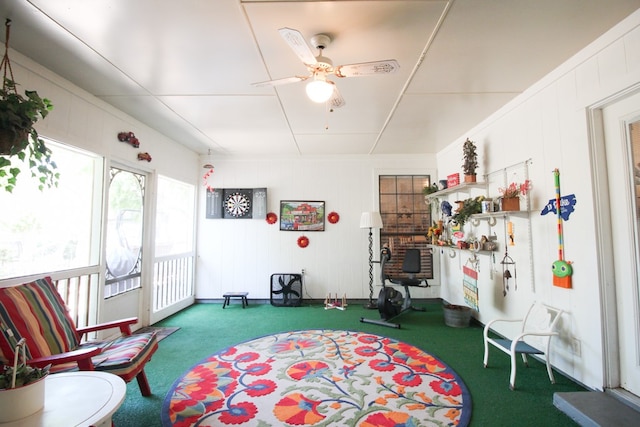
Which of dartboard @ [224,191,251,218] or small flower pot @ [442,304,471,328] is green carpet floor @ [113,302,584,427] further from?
dartboard @ [224,191,251,218]

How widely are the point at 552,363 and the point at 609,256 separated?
118cm

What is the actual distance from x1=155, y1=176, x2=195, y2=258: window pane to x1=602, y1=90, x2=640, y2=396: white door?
501 centimetres

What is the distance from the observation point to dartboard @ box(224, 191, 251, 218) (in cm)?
519

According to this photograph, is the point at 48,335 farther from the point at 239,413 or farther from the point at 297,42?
the point at 297,42

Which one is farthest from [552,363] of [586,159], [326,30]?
[326,30]

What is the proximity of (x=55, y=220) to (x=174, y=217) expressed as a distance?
6.62ft

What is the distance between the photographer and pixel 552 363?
2.66 metres

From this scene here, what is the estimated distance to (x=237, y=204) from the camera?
5199 millimetres

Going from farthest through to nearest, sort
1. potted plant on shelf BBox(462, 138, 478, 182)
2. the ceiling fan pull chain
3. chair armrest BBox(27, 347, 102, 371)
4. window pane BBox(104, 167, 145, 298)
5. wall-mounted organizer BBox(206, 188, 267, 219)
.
A: wall-mounted organizer BBox(206, 188, 267, 219), potted plant on shelf BBox(462, 138, 478, 182), window pane BBox(104, 167, 145, 298), the ceiling fan pull chain, chair armrest BBox(27, 347, 102, 371)

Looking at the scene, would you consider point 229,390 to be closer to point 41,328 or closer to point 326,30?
point 41,328

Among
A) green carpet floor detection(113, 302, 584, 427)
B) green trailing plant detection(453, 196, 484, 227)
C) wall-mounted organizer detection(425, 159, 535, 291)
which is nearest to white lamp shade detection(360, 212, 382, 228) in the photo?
wall-mounted organizer detection(425, 159, 535, 291)

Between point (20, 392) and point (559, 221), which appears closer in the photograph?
point (20, 392)

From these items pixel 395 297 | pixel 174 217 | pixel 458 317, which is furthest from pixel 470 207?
pixel 174 217

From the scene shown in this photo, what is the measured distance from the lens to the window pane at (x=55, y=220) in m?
2.35
